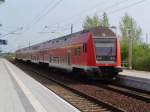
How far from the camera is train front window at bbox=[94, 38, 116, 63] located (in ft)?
82.1

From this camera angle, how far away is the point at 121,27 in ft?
266

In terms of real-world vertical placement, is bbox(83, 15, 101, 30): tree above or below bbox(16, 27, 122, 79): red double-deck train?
above

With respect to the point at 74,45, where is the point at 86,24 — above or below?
above

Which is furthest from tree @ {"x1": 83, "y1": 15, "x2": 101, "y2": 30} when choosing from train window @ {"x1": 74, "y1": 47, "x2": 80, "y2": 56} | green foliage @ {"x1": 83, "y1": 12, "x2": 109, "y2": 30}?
train window @ {"x1": 74, "y1": 47, "x2": 80, "y2": 56}

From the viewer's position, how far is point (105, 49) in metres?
25.2

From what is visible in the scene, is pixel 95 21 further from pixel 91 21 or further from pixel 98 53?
pixel 98 53

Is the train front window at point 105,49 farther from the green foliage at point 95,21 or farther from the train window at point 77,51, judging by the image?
the green foliage at point 95,21

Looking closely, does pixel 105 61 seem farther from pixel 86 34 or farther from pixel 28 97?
pixel 28 97

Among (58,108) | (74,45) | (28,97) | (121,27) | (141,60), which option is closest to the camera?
(58,108)

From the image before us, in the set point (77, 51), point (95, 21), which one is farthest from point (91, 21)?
point (77, 51)

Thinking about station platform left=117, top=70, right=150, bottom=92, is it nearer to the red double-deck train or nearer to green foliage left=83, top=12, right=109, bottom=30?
the red double-deck train

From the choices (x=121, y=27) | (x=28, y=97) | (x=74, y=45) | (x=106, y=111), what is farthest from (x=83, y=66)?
(x=121, y=27)

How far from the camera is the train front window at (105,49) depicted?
2502 cm

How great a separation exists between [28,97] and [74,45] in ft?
39.9
